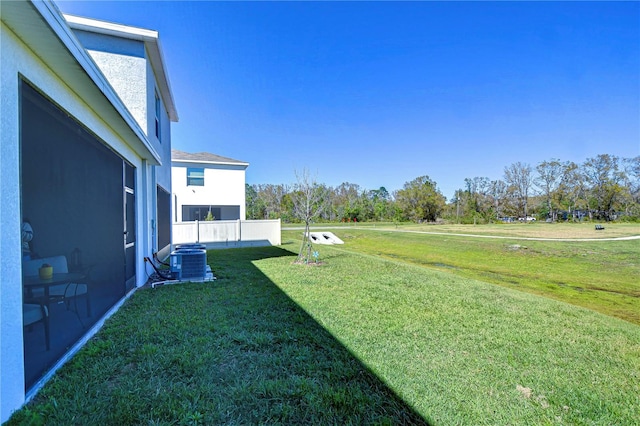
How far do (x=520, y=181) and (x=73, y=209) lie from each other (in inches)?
2459

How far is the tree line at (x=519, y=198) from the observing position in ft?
147

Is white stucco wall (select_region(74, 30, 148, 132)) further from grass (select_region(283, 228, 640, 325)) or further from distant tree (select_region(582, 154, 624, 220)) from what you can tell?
distant tree (select_region(582, 154, 624, 220))

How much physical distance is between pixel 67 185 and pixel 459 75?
69.6 ft

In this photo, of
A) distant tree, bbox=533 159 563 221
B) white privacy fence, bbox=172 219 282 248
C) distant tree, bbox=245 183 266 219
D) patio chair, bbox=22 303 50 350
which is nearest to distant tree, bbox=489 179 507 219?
distant tree, bbox=533 159 563 221

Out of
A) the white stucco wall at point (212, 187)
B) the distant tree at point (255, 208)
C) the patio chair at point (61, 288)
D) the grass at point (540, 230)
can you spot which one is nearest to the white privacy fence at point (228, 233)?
the white stucco wall at point (212, 187)

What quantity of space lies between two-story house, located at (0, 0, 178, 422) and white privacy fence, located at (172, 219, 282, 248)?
692 centimetres

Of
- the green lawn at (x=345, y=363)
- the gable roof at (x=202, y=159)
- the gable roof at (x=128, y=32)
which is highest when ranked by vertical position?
the gable roof at (x=128, y=32)

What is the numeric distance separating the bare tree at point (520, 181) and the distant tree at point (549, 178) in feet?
5.25

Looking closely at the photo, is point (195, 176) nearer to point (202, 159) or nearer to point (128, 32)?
point (202, 159)

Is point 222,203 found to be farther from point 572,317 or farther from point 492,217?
point 492,217

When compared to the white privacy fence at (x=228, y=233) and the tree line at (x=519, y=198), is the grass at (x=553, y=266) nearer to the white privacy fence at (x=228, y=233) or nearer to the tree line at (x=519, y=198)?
the white privacy fence at (x=228, y=233)

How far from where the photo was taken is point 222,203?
19641 millimetres

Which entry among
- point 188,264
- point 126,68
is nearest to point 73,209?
point 188,264

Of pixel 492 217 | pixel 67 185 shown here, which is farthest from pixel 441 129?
pixel 67 185
